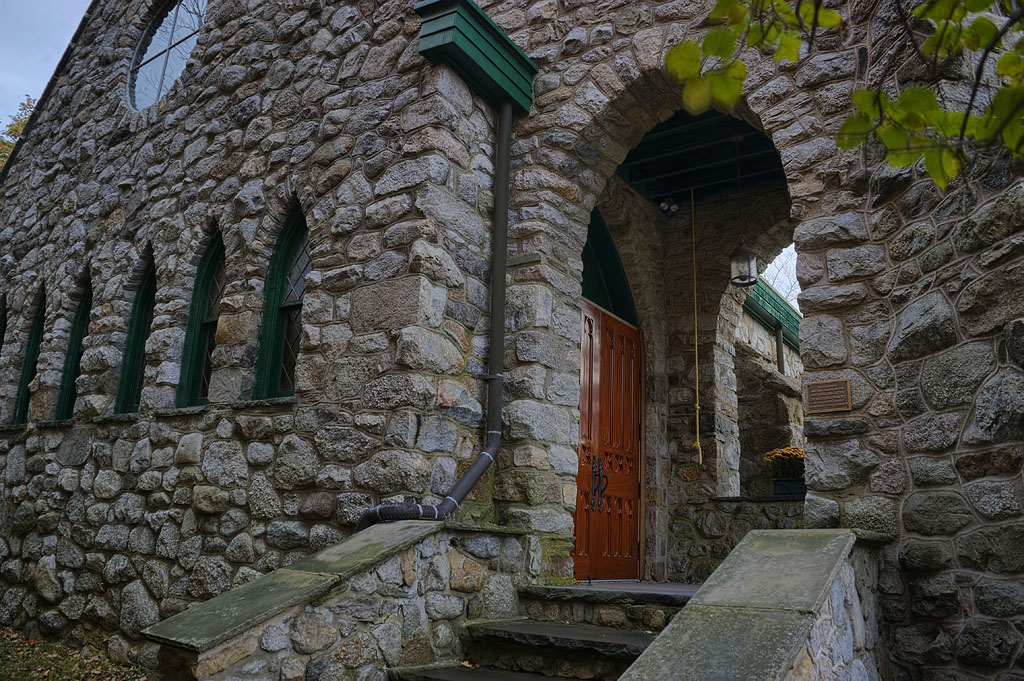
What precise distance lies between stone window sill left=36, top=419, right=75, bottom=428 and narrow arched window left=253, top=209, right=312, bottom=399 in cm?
221

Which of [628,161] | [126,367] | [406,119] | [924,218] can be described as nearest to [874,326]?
[924,218]

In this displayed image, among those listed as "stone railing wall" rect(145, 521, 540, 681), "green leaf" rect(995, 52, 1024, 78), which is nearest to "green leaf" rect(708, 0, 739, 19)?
"green leaf" rect(995, 52, 1024, 78)

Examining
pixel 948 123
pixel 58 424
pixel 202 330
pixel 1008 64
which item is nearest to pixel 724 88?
pixel 948 123

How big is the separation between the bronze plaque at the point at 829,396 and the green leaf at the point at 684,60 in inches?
95.0

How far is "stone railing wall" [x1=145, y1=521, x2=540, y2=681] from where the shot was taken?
9.32ft

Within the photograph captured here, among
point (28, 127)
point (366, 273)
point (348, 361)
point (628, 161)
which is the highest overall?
point (28, 127)

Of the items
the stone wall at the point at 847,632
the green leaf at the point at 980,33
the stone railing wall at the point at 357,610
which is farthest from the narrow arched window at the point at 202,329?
the green leaf at the point at 980,33

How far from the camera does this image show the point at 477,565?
3.95m

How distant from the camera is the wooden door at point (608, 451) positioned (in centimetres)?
581

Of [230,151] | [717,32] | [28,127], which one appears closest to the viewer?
[717,32]

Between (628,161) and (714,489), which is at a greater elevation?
(628,161)

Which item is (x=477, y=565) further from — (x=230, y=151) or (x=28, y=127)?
(x=28, y=127)

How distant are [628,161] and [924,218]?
3155 mm

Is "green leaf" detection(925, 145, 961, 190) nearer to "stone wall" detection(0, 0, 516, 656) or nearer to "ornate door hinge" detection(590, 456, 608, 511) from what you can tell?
"stone wall" detection(0, 0, 516, 656)
